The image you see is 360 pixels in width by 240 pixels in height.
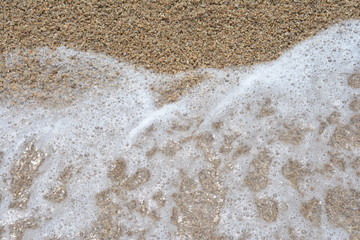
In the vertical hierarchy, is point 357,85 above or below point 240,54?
below

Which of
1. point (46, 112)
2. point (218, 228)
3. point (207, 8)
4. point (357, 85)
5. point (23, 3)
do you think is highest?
point (23, 3)

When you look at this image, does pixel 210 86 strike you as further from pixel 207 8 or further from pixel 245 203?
pixel 245 203

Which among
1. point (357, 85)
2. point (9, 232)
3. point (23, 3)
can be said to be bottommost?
point (9, 232)

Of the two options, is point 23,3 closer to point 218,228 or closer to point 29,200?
point 29,200

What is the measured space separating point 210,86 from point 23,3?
113cm

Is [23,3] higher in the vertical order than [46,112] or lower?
higher

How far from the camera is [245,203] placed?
A: 2.04 metres

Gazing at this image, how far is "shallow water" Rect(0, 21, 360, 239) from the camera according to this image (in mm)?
2021

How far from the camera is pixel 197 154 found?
2.07 m

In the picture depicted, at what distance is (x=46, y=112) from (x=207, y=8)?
107 cm

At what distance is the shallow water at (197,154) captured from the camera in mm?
2021

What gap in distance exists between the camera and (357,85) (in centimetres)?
209

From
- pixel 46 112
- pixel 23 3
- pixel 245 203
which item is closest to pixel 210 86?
pixel 245 203

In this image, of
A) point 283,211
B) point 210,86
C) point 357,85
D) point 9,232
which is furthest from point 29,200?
point 357,85
